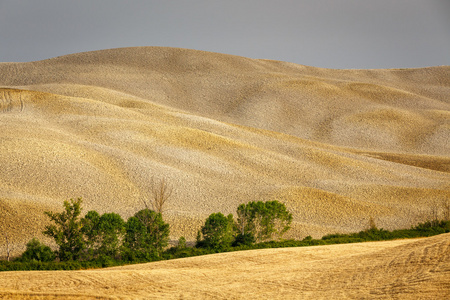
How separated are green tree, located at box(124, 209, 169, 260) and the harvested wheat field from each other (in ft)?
14.8

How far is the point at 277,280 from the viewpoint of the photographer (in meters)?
14.9

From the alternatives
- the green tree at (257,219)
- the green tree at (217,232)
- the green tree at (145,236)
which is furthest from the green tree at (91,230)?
the green tree at (257,219)

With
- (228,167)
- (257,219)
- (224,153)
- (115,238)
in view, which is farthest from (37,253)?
(224,153)

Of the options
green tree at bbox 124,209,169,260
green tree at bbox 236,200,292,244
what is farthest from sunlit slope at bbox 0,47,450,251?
green tree at bbox 124,209,169,260

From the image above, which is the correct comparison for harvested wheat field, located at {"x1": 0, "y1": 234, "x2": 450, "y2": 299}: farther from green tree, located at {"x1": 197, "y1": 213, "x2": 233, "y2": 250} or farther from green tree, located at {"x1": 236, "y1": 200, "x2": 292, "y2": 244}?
green tree, located at {"x1": 236, "y1": 200, "x2": 292, "y2": 244}

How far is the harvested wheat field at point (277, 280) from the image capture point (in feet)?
42.5

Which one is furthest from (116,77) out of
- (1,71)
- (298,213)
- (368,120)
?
(298,213)

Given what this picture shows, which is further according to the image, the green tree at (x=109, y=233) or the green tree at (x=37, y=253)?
the green tree at (x=109, y=233)

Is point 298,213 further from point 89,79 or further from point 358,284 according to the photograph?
point 89,79

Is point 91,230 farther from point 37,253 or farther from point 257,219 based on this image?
point 257,219

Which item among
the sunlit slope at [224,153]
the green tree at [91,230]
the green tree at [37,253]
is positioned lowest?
the green tree at [37,253]

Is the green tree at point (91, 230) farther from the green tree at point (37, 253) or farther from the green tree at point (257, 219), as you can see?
the green tree at point (257, 219)

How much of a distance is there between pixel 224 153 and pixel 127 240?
2424 centimetres

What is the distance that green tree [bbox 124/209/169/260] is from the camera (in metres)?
21.9
